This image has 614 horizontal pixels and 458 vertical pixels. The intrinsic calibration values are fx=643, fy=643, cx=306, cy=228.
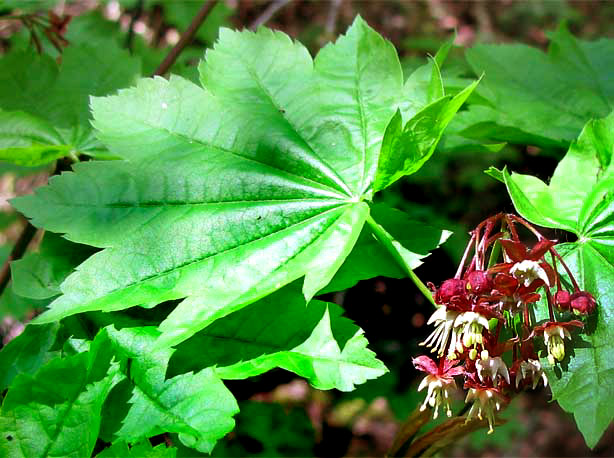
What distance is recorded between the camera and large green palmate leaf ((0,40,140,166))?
1.47 metres

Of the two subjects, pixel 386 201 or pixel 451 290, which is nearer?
pixel 451 290

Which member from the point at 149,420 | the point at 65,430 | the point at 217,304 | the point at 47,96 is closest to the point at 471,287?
the point at 217,304

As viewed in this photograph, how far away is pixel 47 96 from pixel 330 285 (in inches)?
35.4

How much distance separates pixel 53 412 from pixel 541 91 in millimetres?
1348

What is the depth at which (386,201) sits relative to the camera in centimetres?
207

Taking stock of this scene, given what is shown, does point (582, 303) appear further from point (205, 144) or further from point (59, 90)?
point (59, 90)

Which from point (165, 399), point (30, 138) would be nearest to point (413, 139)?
point (165, 399)

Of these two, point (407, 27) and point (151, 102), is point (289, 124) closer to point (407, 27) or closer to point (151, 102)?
point (151, 102)

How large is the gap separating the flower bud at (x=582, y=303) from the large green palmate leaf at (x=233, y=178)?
0.34 metres

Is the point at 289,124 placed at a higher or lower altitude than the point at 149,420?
higher

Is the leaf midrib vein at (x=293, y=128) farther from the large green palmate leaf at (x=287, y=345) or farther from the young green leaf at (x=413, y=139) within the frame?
the large green palmate leaf at (x=287, y=345)

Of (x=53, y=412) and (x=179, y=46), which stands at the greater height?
(x=179, y=46)

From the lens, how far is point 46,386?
105 cm

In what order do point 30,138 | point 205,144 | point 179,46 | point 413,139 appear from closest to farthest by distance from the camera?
point 413,139 < point 205,144 < point 30,138 < point 179,46
